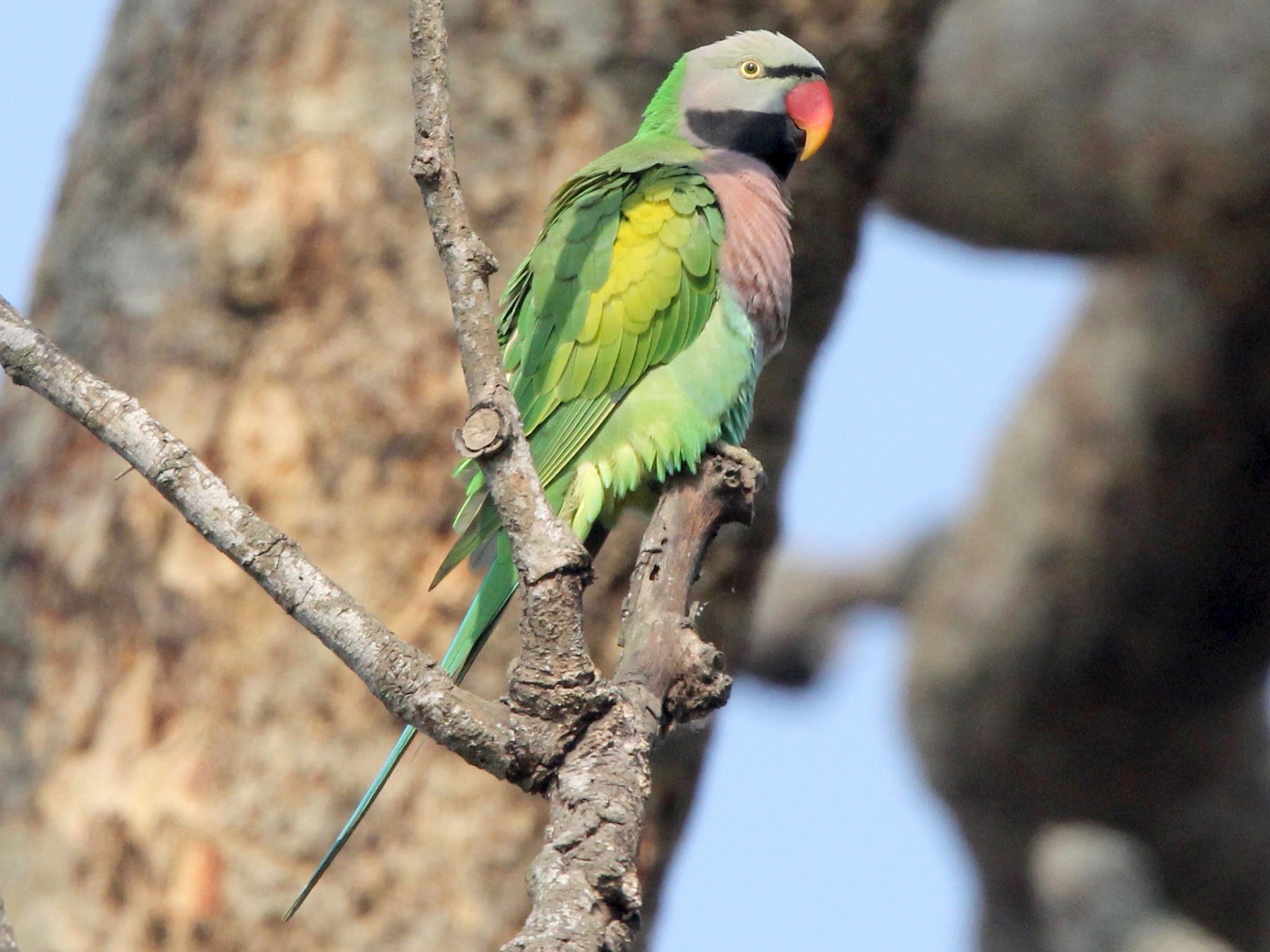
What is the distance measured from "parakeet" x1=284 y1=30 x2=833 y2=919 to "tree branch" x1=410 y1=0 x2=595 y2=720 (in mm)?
816

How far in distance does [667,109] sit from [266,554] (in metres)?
2.00

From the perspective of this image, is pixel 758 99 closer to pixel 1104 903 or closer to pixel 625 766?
pixel 625 766

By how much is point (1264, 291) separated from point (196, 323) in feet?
14.2

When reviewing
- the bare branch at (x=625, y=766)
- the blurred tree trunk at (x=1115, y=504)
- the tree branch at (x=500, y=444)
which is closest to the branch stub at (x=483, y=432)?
the tree branch at (x=500, y=444)

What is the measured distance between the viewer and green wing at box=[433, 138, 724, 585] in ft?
8.95

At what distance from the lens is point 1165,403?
651 centimetres

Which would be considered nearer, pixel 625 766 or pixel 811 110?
pixel 625 766

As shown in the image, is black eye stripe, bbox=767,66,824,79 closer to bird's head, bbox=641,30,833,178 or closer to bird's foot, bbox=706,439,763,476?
bird's head, bbox=641,30,833,178

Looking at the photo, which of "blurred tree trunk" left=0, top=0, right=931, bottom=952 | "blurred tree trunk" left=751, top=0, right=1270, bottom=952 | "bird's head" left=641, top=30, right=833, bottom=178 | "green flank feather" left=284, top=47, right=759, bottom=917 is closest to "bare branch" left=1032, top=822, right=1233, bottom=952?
"blurred tree trunk" left=751, top=0, right=1270, bottom=952

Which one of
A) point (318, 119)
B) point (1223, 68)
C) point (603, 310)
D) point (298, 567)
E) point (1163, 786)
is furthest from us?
point (1163, 786)

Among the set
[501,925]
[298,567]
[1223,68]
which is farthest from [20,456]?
[1223,68]

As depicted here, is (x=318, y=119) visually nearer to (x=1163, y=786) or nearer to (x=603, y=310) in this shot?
(x=603, y=310)

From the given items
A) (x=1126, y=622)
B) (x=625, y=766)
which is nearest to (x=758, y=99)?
(x=625, y=766)

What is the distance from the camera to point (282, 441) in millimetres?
3439
